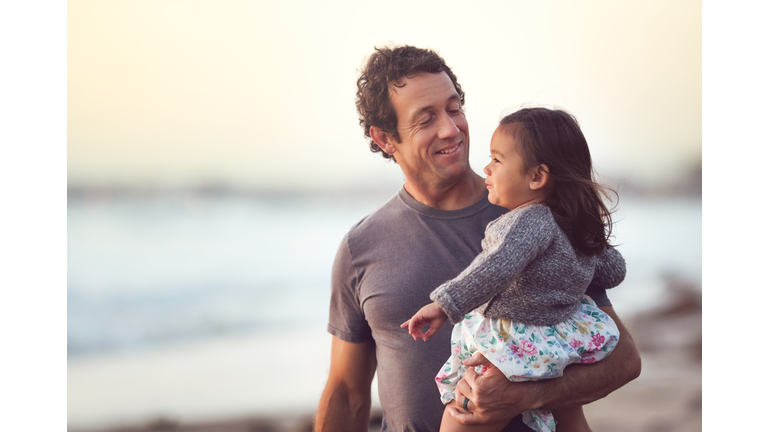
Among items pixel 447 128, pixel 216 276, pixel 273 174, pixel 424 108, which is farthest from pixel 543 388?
pixel 216 276

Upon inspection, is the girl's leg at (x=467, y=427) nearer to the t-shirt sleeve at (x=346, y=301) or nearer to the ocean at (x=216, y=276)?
the t-shirt sleeve at (x=346, y=301)

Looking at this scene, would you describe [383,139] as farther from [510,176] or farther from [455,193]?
[510,176]

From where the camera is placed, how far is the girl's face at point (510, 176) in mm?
1236

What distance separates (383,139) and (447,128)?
11.9 inches

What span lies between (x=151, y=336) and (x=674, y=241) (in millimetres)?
5222

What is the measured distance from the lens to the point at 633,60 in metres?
4.16

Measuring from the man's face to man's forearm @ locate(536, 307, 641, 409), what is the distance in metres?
0.66

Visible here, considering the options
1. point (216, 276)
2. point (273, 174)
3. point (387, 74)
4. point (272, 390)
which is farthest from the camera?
point (216, 276)

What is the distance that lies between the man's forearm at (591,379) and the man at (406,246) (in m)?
0.04

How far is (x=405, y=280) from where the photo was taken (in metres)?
1.58

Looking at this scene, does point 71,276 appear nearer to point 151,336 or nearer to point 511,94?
point 151,336

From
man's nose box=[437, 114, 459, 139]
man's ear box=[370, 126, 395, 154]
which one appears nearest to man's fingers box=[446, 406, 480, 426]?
man's nose box=[437, 114, 459, 139]

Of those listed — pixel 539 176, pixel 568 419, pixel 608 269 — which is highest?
pixel 539 176

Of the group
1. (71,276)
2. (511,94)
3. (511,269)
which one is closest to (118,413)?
(71,276)
